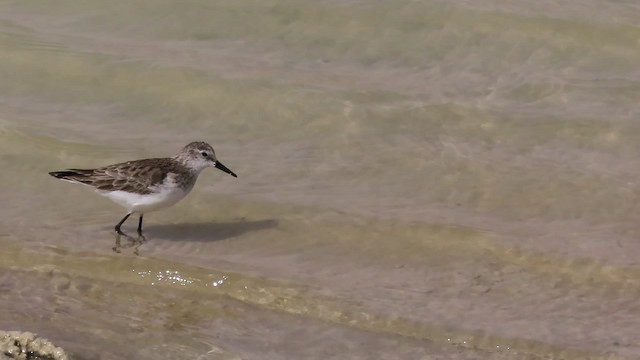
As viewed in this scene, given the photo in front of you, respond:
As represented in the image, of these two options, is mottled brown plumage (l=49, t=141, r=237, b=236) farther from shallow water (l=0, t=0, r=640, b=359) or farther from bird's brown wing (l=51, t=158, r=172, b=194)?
shallow water (l=0, t=0, r=640, b=359)

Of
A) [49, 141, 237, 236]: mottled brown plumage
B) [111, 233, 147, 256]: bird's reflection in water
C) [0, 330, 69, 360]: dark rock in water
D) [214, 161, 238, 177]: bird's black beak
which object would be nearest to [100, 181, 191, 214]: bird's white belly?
[49, 141, 237, 236]: mottled brown plumage

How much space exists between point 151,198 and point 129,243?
0.36 metres

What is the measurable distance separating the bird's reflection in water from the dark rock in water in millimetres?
2031

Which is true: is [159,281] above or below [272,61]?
below

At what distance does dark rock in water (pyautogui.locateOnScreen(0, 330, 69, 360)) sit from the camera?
20.5 feet

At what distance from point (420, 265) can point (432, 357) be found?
1.30 meters

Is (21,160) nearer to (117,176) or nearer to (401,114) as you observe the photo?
(117,176)

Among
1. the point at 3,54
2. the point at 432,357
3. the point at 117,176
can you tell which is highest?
the point at 3,54

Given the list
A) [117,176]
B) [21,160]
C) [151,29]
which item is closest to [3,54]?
[151,29]

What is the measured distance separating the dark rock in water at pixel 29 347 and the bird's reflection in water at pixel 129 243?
203 centimetres

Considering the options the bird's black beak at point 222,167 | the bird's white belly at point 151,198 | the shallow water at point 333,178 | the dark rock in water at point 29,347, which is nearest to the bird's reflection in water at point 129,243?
the shallow water at point 333,178

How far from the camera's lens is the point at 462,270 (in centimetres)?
810

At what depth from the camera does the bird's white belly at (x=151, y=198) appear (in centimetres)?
861

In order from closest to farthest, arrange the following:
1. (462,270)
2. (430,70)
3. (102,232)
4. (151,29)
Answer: (462,270) → (102,232) → (430,70) → (151,29)
